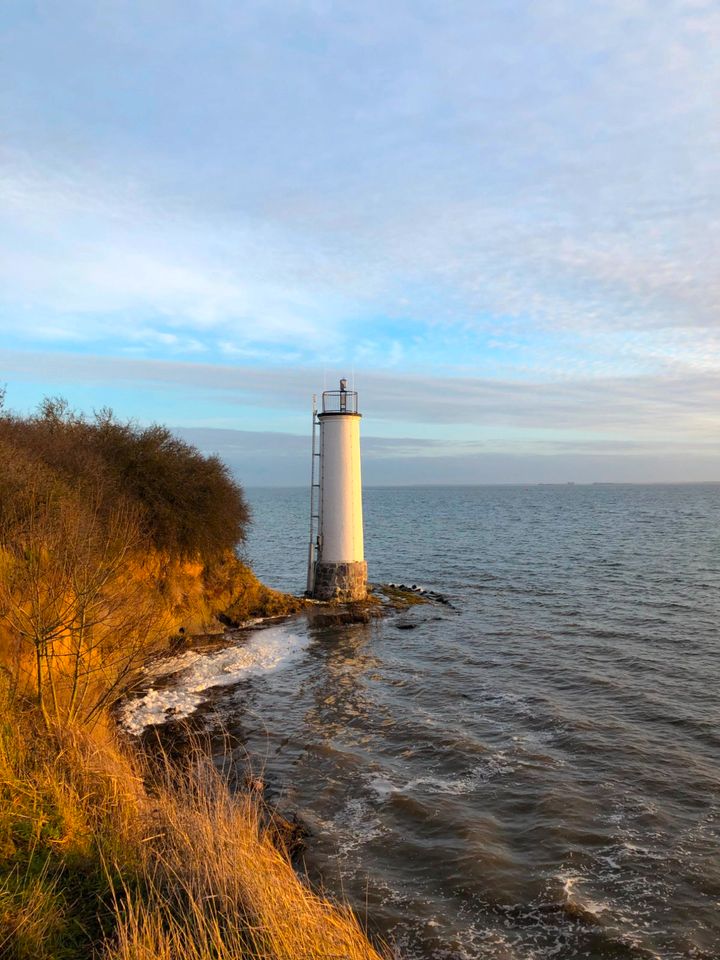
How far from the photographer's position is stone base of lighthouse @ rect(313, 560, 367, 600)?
2828 cm

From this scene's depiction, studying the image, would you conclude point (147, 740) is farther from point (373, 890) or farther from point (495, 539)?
point (495, 539)

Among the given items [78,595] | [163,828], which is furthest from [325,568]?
[163,828]

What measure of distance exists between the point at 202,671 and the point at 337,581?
1034cm

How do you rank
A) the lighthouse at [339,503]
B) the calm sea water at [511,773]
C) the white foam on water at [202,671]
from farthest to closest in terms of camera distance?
the lighthouse at [339,503], the white foam on water at [202,671], the calm sea water at [511,773]

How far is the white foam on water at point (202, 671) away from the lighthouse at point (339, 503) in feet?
15.4

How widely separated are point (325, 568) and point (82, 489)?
12.6m

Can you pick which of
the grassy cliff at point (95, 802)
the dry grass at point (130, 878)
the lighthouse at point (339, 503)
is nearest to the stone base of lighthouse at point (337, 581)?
the lighthouse at point (339, 503)

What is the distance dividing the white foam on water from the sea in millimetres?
91

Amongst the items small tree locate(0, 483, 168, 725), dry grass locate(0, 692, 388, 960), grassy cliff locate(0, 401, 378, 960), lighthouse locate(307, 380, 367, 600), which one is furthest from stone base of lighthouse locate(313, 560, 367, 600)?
dry grass locate(0, 692, 388, 960)

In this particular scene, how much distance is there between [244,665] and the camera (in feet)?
63.3

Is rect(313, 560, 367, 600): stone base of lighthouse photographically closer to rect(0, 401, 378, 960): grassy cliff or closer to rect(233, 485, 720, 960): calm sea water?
rect(233, 485, 720, 960): calm sea water

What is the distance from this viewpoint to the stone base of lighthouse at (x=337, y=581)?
92.8 ft

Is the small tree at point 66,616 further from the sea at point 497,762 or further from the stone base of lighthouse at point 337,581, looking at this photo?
the stone base of lighthouse at point 337,581

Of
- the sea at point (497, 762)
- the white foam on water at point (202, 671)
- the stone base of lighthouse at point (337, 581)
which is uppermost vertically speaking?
the stone base of lighthouse at point (337, 581)
